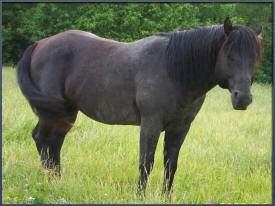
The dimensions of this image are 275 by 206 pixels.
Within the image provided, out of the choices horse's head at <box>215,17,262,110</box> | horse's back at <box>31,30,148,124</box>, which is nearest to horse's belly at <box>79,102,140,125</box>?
horse's back at <box>31,30,148,124</box>

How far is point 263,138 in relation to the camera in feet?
18.5

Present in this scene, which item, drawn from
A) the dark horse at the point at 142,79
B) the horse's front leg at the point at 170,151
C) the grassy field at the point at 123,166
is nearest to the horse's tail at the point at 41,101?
the dark horse at the point at 142,79

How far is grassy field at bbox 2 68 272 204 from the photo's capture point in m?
3.02

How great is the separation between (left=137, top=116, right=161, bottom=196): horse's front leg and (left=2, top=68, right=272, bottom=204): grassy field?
11 cm

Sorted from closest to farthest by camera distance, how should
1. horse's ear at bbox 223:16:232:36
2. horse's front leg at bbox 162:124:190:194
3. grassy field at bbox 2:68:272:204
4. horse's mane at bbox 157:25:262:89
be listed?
horse's ear at bbox 223:16:232:36, horse's mane at bbox 157:25:262:89, grassy field at bbox 2:68:272:204, horse's front leg at bbox 162:124:190:194

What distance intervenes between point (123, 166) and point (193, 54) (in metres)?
1.73

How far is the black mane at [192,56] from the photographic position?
2.73m

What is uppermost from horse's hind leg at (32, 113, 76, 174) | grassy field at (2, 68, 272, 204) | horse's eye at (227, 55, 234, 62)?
horse's eye at (227, 55, 234, 62)

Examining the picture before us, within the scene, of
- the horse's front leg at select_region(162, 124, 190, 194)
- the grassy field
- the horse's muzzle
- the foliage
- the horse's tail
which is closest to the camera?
the horse's muzzle

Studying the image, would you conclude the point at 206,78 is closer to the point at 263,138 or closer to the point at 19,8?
the point at 263,138

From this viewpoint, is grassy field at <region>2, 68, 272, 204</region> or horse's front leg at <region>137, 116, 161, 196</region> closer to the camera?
horse's front leg at <region>137, 116, 161, 196</region>

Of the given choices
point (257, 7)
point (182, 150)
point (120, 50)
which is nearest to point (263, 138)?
point (182, 150)

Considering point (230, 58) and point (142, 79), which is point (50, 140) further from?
point (230, 58)

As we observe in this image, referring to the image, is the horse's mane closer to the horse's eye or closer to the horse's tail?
the horse's eye
